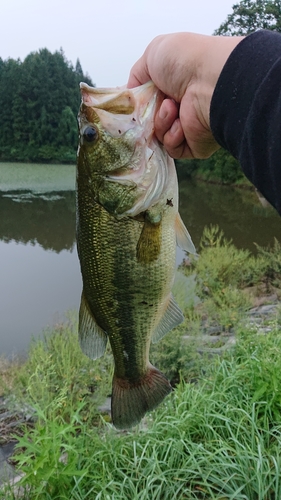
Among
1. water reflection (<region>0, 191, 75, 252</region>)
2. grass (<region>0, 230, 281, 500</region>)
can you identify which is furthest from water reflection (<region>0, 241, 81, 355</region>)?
grass (<region>0, 230, 281, 500</region>)

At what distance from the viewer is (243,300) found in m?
Result: 6.62

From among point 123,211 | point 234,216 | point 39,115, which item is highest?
point 123,211

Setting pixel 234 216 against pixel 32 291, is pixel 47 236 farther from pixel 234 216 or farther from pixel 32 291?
pixel 234 216

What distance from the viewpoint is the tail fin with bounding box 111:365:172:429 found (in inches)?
74.3

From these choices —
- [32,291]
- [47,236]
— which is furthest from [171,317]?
[47,236]

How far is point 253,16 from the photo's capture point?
111 feet

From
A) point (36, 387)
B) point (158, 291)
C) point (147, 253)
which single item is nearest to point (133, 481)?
point (158, 291)

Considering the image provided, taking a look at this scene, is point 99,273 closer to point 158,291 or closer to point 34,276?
point 158,291

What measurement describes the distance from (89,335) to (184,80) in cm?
113

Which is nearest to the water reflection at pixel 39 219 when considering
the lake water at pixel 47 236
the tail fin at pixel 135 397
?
the lake water at pixel 47 236

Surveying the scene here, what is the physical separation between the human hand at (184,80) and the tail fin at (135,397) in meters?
1.04

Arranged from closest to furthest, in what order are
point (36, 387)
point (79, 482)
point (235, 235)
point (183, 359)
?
point (79, 482), point (36, 387), point (183, 359), point (235, 235)

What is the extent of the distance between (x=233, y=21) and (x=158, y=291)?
38.9 meters

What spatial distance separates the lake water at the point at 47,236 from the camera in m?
7.98
